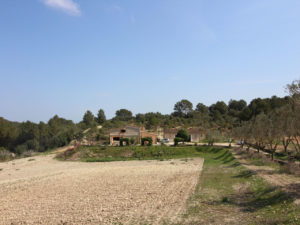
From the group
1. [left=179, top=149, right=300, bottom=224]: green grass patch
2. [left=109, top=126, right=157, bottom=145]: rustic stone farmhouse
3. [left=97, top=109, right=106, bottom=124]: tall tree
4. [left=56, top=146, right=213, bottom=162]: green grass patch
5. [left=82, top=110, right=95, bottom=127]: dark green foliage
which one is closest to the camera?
[left=179, top=149, right=300, bottom=224]: green grass patch

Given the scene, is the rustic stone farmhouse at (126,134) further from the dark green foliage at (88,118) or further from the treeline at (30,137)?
the dark green foliage at (88,118)

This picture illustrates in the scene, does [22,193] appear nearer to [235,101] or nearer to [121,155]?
[121,155]

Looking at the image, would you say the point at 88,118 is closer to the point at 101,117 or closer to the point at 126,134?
the point at 101,117

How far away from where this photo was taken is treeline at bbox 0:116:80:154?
251ft

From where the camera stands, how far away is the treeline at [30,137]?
76.6m

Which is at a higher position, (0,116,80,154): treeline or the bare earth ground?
(0,116,80,154): treeline

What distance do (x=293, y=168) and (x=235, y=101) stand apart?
10459 centimetres

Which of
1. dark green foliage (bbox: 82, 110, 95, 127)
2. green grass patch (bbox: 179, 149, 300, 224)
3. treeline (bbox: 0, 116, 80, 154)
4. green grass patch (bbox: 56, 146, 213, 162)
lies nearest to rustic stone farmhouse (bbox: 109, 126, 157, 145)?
green grass patch (bbox: 56, 146, 213, 162)

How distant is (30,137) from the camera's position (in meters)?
82.8

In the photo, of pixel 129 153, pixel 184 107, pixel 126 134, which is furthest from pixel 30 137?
pixel 184 107

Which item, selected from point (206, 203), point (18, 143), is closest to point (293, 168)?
point (206, 203)

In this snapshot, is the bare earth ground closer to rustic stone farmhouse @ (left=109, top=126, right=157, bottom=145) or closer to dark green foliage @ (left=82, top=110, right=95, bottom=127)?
rustic stone farmhouse @ (left=109, top=126, right=157, bottom=145)

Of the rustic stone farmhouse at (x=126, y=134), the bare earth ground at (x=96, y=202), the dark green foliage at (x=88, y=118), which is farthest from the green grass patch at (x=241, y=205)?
the dark green foliage at (x=88, y=118)

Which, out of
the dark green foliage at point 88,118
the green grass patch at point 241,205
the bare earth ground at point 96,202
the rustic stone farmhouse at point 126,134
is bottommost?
→ the bare earth ground at point 96,202
